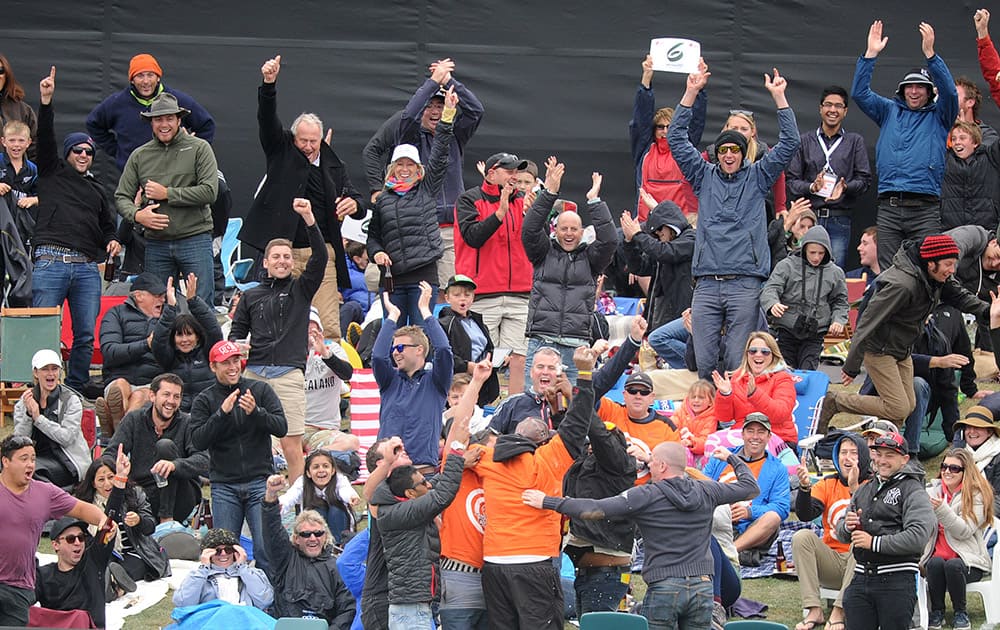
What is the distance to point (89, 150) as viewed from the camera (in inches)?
525

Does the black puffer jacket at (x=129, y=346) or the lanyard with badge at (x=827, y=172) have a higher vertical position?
the lanyard with badge at (x=827, y=172)

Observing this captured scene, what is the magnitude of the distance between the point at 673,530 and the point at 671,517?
71mm

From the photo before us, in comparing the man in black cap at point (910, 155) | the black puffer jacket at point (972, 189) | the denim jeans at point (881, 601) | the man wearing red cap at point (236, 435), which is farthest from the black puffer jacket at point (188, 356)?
the black puffer jacket at point (972, 189)

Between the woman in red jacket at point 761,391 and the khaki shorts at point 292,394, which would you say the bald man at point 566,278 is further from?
the khaki shorts at point 292,394

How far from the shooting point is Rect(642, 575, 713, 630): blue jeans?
28.9 ft

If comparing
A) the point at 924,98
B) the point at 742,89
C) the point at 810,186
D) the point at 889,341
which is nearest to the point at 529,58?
the point at 742,89

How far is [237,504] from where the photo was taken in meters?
10.5

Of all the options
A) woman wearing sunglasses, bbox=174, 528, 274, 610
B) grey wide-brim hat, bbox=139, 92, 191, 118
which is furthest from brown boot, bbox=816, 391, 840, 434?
grey wide-brim hat, bbox=139, 92, 191, 118

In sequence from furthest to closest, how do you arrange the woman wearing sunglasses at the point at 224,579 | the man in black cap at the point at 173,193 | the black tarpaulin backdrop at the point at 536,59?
the black tarpaulin backdrop at the point at 536,59
the man in black cap at the point at 173,193
the woman wearing sunglasses at the point at 224,579

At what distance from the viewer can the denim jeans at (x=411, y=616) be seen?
8.99 m

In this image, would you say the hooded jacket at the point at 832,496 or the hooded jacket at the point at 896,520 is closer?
the hooded jacket at the point at 896,520

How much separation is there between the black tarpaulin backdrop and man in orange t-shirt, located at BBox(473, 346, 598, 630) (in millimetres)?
8456

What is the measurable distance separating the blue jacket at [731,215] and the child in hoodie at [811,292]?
0.62 m

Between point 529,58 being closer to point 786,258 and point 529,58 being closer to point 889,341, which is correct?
point 786,258
